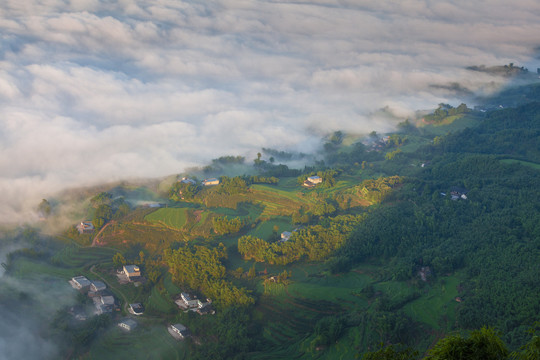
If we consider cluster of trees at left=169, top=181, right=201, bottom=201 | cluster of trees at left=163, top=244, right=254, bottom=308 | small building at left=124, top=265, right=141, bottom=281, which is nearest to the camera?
cluster of trees at left=163, top=244, right=254, bottom=308

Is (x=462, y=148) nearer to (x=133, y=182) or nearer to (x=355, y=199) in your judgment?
(x=355, y=199)

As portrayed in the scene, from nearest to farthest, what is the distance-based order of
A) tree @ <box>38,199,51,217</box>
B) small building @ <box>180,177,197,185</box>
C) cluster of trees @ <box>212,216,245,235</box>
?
cluster of trees @ <box>212,216,245,235</box> < tree @ <box>38,199,51,217</box> < small building @ <box>180,177,197,185</box>

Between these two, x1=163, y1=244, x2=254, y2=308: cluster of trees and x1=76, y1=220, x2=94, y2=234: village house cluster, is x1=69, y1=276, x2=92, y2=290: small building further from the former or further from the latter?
x1=76, y1=220, x2=94, y2=234: village house cluster

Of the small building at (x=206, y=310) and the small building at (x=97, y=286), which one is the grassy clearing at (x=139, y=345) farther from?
the small building at (x=97, y=286)

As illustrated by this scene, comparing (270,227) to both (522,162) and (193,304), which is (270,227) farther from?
(522,162)

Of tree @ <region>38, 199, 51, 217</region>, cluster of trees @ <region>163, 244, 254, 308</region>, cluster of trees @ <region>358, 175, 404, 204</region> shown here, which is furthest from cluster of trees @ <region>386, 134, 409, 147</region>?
tree @ <region>38, 199, 51, 217</region>

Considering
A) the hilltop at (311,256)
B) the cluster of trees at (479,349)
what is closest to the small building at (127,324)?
the hilltop at (311,256)

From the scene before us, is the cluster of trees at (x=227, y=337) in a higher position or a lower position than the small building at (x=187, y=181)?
higher
